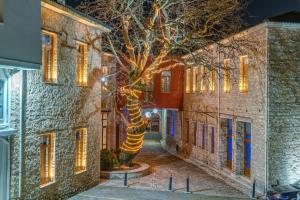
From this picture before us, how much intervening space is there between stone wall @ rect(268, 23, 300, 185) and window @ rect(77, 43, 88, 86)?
27.0 ft

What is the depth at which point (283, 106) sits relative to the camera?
55.6 ft

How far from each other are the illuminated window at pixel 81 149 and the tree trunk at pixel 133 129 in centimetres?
392

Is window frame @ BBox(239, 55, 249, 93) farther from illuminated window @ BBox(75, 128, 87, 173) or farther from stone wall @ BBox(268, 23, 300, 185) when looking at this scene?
illuminated window @ BBox(75, 128, 87, 173)

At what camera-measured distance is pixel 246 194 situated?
1739cm

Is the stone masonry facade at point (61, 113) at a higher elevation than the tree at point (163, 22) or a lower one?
lower

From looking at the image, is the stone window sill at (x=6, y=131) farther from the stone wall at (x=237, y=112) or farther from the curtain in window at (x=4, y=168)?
the stone wall at (x=237, y=112)

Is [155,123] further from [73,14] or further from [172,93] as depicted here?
[73,14]

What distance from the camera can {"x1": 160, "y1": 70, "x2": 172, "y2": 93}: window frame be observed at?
3027cm

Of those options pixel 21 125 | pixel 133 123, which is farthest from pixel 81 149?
pixel 21 125

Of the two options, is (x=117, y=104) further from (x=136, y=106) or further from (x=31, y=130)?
(x=31, y=130)

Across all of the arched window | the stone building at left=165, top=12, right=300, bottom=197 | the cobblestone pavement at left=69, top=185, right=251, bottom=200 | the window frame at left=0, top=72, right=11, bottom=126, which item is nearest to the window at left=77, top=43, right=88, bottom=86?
the cobblestone pavement at left=69, top=185, right=251, bottom=200

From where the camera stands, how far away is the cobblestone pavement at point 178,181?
17938 mm

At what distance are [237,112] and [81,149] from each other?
27.2 feet

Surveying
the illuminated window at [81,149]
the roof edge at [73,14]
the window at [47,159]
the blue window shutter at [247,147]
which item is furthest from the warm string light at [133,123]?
the window at [47,159]
